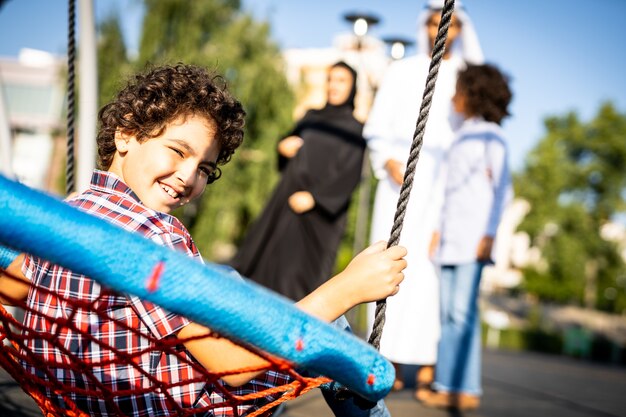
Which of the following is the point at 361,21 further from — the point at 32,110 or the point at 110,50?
the point at 32,110

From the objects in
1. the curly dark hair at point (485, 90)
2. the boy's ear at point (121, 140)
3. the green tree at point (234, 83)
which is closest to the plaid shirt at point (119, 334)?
the boy's ear at point (121, 140)

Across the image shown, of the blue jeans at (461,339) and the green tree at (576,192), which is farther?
the green tree at (576,192)

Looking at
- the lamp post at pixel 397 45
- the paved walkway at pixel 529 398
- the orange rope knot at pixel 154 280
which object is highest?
the lamp post at pixel 397 45

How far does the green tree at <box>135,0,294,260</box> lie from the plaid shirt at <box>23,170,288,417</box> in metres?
13.9

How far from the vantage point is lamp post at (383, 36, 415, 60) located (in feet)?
31.3

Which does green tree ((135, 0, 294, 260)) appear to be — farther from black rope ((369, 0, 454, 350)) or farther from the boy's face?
black rope ((369, 0, 454, 350))

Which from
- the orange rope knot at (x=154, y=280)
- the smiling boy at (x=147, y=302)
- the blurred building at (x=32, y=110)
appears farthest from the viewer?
the blurred building at (x=32, y=110)

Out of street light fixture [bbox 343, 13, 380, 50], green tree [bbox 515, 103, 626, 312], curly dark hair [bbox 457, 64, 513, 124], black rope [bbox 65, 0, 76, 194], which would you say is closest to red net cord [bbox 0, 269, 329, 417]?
black rope [bbox 65, 0, 76, 194]

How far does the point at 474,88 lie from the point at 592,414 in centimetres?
200

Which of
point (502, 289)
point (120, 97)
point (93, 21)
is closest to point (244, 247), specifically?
point (93, 21)

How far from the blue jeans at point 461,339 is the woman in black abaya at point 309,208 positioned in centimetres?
99

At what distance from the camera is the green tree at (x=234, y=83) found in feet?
49.8

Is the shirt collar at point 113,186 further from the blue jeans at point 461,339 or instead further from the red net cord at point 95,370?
the blue jeans at point 461,339

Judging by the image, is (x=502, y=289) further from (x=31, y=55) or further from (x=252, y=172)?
(x=252, y=172)
